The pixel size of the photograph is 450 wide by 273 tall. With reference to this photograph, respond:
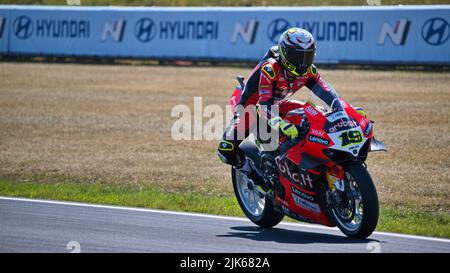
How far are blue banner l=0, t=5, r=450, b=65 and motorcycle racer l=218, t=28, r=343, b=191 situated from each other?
1723 cm

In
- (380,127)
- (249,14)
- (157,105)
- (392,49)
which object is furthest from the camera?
(249,14)

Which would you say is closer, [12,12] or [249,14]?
[249,14]

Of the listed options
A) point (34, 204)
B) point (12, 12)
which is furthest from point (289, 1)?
point (34, 204)

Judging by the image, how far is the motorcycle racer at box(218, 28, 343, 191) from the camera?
8.52 metres

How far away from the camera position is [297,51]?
8.55m

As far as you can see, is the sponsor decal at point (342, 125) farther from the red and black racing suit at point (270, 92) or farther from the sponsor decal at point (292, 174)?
the sponsor decal at point (292, 174)

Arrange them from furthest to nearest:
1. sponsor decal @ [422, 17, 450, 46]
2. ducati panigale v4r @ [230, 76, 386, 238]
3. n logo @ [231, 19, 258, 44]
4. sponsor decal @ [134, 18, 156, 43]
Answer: sponsor decal @ [134, 18, 156, 43] < n logo @ [231, 19, 258, 44] < sponsor decal @ [422, 17, 450, 46] < ducati panigale v4r @ [230, 76, 386, 238]

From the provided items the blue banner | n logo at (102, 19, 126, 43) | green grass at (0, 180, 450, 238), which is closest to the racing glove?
green grass at (0, 180, 450, 238)

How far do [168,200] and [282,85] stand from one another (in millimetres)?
2854

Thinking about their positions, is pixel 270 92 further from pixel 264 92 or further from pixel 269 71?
pixel 269 71

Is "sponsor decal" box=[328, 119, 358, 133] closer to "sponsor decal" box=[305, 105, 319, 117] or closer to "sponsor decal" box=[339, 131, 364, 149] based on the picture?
"sponsor decal" box=[339, 131, 364, 149]

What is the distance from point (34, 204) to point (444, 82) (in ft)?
51.7

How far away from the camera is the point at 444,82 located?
920 inches

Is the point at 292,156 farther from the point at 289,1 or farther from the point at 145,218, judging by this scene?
the point at 289,1
